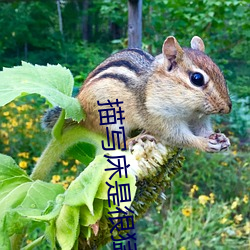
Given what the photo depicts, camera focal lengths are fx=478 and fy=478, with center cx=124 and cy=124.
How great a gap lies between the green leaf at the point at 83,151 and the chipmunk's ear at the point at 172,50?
0.53ft

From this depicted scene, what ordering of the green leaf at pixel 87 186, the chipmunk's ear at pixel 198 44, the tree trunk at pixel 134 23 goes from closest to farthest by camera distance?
the green leaf at pixel 87 186 < the chipmunk's ear at pixel 198 44 < the tree trunk at pixel 134 23

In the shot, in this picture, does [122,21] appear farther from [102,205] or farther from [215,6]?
[102,205]

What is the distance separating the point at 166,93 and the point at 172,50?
6cm

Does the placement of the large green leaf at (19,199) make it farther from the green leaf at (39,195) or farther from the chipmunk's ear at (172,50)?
the chipmunk's ear at (172,50)

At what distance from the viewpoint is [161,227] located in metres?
2.11

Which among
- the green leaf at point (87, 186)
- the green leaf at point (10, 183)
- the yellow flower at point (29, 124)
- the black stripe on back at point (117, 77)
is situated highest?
the yellow flower at point (29, 124)

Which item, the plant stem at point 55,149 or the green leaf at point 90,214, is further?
the plant stem at point 55,149

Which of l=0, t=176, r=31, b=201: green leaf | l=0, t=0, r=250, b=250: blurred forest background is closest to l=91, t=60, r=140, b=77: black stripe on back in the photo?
l=0, t=176, r=31, b=201: green leaf

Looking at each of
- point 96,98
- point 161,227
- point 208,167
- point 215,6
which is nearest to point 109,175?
point 96,98

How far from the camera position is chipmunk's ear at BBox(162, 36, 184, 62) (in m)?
0.59

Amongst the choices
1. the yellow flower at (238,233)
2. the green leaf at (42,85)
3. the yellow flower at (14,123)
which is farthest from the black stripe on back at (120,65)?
the yellow flower at (14,123)

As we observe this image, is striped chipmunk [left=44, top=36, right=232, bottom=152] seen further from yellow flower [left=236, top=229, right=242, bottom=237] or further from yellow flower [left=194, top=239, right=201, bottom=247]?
yellow flower [left=236, top=229, right=242, bottom=237]

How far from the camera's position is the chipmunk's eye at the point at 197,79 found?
1.90 ft

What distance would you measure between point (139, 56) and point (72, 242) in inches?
12.9
